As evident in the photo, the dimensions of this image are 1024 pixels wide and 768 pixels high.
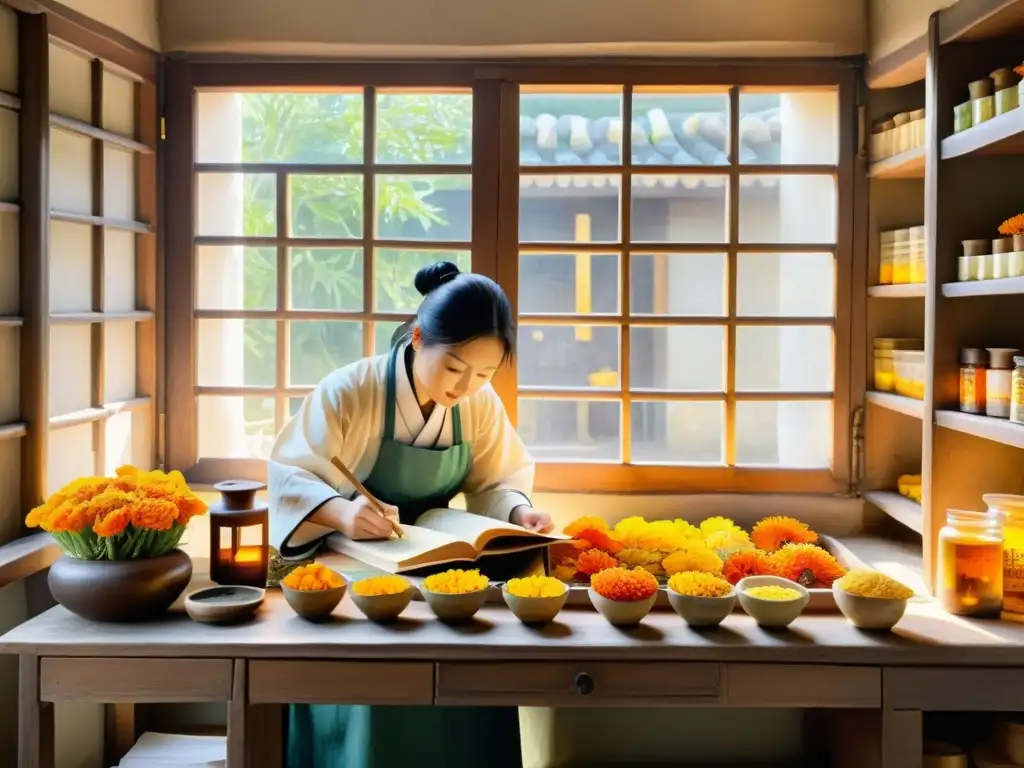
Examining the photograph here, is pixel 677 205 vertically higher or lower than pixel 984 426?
higher

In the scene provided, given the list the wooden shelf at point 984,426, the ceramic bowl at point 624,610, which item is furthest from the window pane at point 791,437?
the ceramic bowl at point 624,610

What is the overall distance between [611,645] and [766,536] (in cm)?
78

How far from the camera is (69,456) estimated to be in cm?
228

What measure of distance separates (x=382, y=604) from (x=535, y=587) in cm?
28

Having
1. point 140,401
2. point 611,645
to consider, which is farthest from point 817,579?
point 140,401

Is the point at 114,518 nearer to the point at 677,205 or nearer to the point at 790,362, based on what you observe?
the point at 790,362

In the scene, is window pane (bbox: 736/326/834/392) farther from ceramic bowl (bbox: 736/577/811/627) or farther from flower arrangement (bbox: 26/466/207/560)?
flower arrangement (bbox: 26/466/207/560)

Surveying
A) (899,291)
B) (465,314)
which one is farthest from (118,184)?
(899,291)

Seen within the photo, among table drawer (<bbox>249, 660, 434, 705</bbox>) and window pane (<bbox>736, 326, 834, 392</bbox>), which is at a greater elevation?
window pane (<bbox>736, 326, 834, 392</bbox>)

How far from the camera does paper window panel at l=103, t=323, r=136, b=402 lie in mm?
2432

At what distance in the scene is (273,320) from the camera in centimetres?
266

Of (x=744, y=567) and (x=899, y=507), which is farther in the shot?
(x=899, y=507)

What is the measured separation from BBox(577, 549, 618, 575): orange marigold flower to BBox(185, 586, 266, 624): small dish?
663mm

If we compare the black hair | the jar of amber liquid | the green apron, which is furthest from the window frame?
the jar of amber liquid
